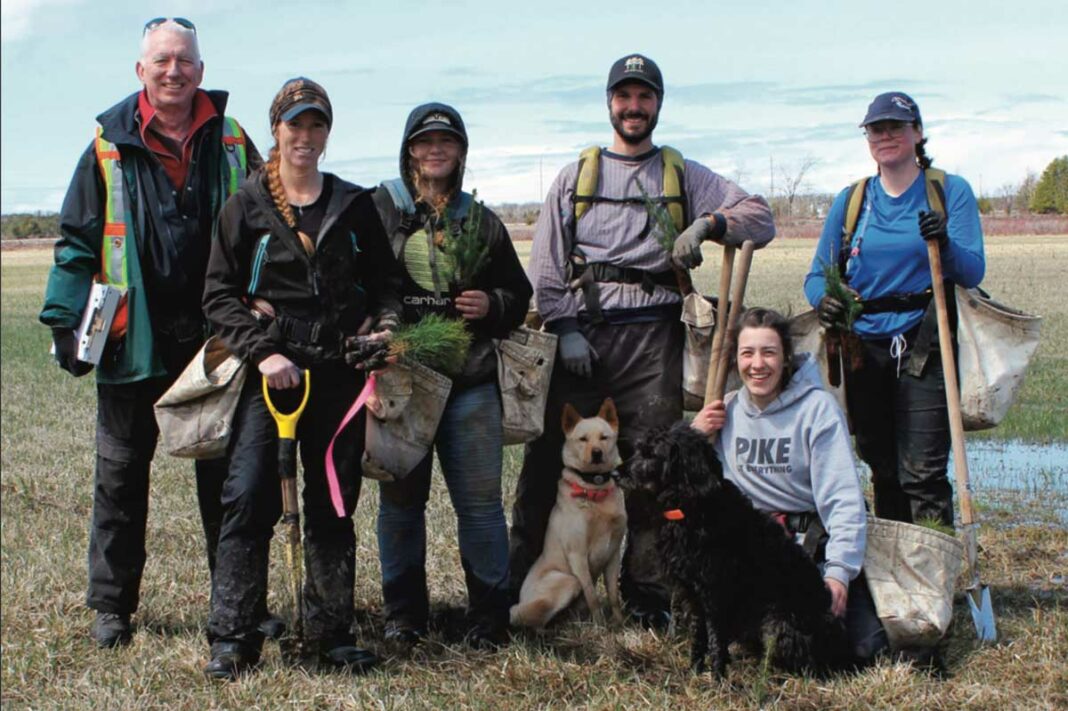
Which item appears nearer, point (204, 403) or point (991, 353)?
point (204, 403)

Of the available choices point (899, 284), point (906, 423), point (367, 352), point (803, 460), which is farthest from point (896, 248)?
point (367, 352)

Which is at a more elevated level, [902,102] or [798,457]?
[902,102]

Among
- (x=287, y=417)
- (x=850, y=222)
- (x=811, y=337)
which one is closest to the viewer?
(x=287, y=417)

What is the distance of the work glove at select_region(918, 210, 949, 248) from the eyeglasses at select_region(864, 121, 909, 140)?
0.46 metres

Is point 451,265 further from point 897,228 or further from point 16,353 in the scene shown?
point 16,353

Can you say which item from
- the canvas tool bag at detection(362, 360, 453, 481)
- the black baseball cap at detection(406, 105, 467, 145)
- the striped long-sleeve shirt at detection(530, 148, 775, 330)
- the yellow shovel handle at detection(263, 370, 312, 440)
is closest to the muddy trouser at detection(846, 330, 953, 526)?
the striped long-sleeve shirt at detection(530, 148, 775, 330)

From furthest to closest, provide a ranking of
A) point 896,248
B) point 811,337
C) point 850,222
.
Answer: point 811,337, point 850,222, point 896,248

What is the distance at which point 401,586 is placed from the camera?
5.48 m

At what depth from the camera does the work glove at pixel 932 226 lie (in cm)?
509

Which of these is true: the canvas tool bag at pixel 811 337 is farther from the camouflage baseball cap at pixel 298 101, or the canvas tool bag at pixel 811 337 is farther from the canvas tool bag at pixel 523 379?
the camouflage baseball cap at pixel 298 101

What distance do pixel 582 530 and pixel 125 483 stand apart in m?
2.21

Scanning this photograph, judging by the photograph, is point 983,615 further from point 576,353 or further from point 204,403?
point 204,403

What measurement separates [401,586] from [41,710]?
1631mm

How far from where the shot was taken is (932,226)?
509 cm
